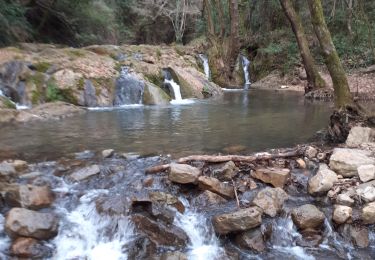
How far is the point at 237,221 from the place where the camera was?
434 cm

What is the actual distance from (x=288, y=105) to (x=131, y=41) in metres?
18.6

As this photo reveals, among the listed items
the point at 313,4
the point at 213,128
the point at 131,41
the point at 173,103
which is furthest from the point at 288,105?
the point at 131,41

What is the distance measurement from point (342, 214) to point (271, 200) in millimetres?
782

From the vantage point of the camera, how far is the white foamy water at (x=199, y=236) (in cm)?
424

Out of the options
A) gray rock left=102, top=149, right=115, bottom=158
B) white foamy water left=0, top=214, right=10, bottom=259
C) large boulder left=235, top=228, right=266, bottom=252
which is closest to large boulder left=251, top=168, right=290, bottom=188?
large boulder left=235, top=228, right=266, bottom=252

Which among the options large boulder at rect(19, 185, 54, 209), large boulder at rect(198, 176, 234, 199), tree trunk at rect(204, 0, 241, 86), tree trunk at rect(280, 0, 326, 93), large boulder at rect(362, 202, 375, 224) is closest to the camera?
large boulder at rect(362, 202, 375, 224)

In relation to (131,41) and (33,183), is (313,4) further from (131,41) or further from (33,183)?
(131,41)

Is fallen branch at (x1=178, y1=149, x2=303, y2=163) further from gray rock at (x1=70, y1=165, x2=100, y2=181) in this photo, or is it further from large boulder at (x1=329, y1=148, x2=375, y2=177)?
gray rock at (x1=70, y1=165, x2=100, y2=181)

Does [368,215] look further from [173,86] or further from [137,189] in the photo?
[173,86]

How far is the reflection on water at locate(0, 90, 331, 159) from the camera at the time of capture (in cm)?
685

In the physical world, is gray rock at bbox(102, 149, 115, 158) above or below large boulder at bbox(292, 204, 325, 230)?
above

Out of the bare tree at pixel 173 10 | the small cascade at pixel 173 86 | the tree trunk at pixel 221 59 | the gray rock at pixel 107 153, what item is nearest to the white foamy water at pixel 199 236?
the gray rock at pixel 107 153

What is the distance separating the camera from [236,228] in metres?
4.34

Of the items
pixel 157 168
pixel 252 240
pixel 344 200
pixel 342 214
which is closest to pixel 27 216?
pixel 157 168
